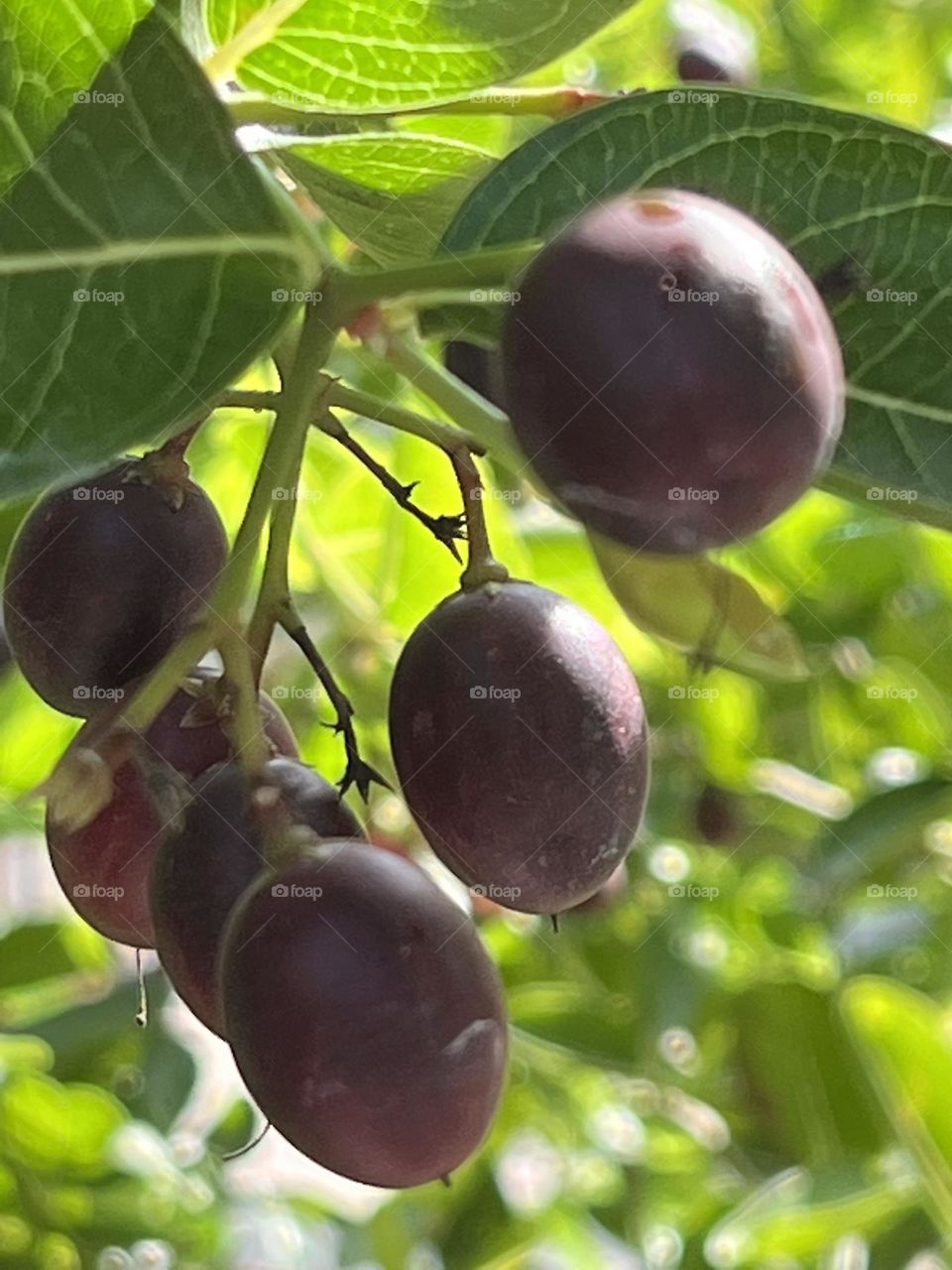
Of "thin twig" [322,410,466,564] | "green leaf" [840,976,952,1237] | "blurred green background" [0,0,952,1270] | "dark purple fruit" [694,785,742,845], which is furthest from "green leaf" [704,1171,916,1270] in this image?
"thin twig" [322,410,466,564]

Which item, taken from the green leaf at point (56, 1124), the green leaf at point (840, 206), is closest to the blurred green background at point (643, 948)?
the green leaf at point (56, 1124)

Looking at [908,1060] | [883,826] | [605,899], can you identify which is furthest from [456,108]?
[883,826]

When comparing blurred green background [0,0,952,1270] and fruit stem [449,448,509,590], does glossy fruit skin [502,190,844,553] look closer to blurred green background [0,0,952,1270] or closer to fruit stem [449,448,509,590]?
fruit stem [449,448,509,590]

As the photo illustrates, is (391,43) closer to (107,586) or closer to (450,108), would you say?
(450,108)

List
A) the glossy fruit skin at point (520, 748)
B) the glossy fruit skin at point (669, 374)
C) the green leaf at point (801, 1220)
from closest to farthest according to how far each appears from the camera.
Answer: the glossy fruit skin at point (669, 374)
the glossy fruit skin at point (520, 748)
the green leaf at point (801, 1220)

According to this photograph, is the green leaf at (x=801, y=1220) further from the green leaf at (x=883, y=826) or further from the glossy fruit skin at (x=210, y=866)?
the glossy fruit skin at (x=210, y=866)

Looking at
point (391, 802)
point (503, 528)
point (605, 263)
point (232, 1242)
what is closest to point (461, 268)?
point (605, 263)

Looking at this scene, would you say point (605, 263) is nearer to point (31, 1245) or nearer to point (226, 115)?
point (226, 115)

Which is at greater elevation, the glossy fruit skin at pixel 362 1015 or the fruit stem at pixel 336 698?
the fruit stem at pixel 336 698
